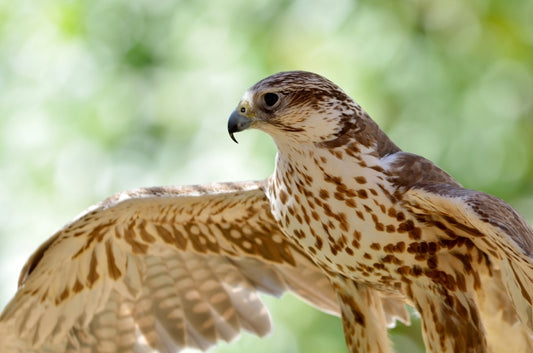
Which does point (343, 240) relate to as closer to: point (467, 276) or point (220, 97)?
point (467, 276)

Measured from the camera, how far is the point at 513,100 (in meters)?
6.70

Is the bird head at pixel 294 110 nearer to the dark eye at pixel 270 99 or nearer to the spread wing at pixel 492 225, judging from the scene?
the dark eye at pixel 270 99

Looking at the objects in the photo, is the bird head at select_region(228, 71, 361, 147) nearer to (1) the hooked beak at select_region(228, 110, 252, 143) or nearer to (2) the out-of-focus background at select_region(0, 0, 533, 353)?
A: (1) the hooked beak at select_region(228, 110, 252, 143)

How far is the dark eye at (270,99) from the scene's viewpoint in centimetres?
314

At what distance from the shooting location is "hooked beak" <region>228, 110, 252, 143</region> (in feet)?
10.2

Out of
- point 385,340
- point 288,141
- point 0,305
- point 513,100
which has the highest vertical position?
point 513,100

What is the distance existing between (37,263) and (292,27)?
3316mm

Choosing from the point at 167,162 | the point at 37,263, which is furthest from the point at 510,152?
the point at 37,263

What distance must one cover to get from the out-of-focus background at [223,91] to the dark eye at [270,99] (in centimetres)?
251

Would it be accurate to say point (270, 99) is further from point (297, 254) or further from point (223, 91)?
point (223, 91)

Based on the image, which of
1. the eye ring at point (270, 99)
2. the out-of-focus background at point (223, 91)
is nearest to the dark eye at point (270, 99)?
the eye ring at point (270, 99)

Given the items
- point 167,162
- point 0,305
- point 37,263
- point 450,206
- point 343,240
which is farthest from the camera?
point 167,162

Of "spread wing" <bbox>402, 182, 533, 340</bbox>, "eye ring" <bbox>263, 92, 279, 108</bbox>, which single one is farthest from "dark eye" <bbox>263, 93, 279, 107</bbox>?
"spread wing" <bbox>402, 182, 533, 340</bbox>

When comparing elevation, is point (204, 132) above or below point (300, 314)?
above
